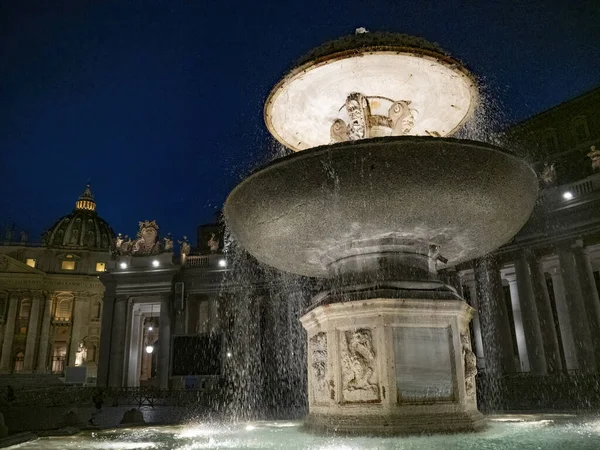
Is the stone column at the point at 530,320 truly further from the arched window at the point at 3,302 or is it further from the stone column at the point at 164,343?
the arched window at the point at 3,302

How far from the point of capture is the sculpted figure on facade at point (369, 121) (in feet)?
25.0

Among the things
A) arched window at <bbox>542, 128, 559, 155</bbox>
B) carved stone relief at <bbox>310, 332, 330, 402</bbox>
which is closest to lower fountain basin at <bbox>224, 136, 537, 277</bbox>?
carved stone relief at <bbox>310, 332, 330, 402</bbox>

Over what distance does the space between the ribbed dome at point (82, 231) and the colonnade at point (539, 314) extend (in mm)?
86672

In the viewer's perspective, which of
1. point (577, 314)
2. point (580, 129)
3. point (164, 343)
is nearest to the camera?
point (577, 314)

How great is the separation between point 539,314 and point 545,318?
400 millimetres

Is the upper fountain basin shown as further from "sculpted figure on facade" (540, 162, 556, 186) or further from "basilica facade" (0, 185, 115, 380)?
"basilica facade" (0, 185, 115, 380)

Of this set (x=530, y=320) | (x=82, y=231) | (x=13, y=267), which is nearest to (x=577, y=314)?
(x=530, y=320)

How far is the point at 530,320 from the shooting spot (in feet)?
86.9

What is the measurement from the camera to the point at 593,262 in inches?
1280

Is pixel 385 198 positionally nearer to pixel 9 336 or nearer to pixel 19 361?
pixel 9 336

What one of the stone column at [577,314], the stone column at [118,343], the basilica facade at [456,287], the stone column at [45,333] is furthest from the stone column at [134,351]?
the stone column at [45,333]

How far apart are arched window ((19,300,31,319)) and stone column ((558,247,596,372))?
8000 centimetres

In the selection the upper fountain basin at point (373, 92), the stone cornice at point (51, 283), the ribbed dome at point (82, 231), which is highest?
the ribbed dome at point (82, 231)

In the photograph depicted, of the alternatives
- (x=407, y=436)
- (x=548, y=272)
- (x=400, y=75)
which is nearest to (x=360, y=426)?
(x=407, y=436)
